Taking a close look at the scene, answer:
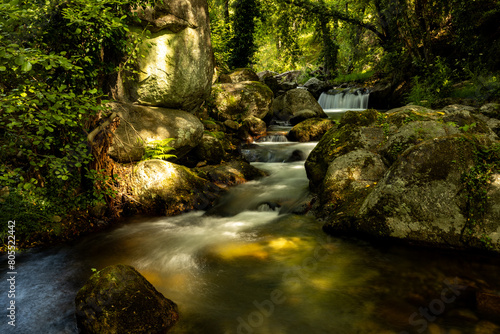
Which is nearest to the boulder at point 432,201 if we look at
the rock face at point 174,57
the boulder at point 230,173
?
the boulder at point 230,173

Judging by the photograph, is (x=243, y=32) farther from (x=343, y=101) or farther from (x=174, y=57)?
(x=174, y=57)

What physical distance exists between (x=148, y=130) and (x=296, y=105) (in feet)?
33.6

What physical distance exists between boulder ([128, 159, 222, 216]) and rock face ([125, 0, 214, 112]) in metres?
2.20

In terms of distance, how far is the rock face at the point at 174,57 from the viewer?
7.37m

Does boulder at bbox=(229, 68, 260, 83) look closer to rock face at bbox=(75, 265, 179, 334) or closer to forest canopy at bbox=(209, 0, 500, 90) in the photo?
forest canopy at bbox=(209, 0, 500, 90)

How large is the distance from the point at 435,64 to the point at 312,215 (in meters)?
11.3

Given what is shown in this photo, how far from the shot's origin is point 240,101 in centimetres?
1281

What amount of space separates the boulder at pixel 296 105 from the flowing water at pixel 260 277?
10.5 m

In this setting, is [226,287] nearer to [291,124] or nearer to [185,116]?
[185,116]

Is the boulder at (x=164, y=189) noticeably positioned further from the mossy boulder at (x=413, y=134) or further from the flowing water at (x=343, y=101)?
the flowing water at (x=343, y=101)

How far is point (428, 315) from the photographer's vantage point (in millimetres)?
3068

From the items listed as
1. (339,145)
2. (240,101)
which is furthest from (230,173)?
(240,101)

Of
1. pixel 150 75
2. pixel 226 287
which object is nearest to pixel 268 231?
pixel 226 287

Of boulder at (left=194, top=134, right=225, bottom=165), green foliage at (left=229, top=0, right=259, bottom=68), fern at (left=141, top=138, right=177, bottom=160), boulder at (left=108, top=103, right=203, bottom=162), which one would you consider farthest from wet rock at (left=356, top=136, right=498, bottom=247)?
green foliage at (left=229, top=0, right=259, bottom=68)
